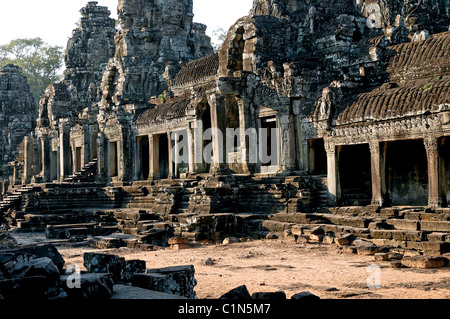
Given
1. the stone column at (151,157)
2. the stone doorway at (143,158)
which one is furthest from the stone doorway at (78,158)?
the stone column at (151,157)

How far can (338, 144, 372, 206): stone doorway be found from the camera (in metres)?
15.8

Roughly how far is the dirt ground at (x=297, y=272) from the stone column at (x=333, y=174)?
2.41m

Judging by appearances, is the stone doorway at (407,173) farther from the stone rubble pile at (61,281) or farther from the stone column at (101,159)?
the stone column at (101,159)

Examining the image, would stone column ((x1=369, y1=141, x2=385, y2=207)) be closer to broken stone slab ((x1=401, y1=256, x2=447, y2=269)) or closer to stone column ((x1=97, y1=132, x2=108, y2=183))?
broken stone slab ((x1=401, y1=256, x2=447, y2=269))

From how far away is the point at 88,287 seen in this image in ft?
18.3

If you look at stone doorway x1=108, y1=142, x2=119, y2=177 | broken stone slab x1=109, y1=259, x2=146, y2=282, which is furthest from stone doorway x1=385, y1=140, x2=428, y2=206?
stone doorway x1=108, y1=142, x2=119, y2=177

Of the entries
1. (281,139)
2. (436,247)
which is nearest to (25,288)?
(436,247)

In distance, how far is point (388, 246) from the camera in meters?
11.4

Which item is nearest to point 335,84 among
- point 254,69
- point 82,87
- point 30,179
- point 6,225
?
point 254,69

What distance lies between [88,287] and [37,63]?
2333 inches

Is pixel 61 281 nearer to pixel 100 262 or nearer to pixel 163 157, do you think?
pixel 100 262

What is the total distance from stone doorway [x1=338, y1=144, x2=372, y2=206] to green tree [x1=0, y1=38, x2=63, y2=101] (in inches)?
1949
